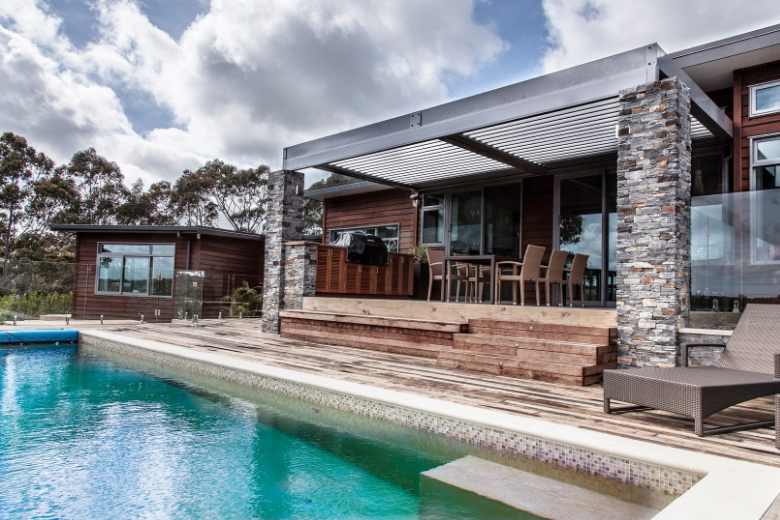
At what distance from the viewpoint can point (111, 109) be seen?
95.4 ft

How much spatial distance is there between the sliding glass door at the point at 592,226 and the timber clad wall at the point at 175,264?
823 centimetres

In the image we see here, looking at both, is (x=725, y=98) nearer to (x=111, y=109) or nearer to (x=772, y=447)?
(x=772, y=447)

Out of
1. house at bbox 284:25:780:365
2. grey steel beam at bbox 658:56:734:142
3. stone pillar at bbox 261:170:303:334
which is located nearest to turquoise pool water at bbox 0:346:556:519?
house at bbox 284:25:780:365

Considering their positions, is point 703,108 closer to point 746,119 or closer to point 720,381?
point 746,119

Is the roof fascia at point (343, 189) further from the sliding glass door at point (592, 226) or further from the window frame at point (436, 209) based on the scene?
the sliding glass door at point (592, 226)

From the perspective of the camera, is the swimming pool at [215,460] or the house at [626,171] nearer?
the swimming pool at [215,460]

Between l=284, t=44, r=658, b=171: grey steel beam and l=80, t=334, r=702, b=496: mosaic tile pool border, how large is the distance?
3.63 metres

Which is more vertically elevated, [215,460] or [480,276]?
[480,276]

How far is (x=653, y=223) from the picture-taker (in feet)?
15.3

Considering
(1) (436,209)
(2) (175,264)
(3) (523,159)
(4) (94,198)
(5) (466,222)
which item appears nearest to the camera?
(3) (523,159)

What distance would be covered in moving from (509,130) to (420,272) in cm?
466

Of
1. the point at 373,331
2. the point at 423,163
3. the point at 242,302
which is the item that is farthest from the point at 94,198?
the point at 373,331

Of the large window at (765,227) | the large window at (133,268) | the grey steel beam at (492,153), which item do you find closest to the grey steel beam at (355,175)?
the grey steel beam at (492,153)

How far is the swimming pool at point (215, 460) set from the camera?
2.60m
